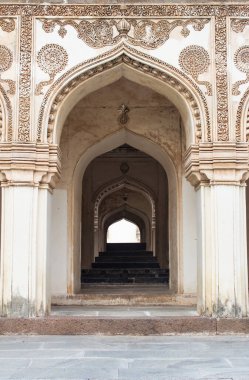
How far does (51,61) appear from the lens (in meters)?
6.68

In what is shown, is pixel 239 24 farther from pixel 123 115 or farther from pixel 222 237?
pixel 222 237

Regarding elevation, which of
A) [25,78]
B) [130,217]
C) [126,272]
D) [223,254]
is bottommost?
[126,272]

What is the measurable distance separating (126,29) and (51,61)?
0.97 meters

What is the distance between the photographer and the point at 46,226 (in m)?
6.57

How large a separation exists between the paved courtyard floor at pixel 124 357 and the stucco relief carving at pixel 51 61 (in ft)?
9.59

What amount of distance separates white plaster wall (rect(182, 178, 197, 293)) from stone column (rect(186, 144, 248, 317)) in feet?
4.60

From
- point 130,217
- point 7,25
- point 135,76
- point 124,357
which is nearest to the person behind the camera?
point 124,357

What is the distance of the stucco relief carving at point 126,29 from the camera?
6742 mm

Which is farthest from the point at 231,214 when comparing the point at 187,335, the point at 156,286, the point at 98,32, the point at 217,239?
Answer: the point at 156,286

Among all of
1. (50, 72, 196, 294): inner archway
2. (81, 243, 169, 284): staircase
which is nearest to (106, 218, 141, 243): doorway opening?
(81, 243, 169, 284): staircase

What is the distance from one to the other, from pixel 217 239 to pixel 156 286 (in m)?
3.73

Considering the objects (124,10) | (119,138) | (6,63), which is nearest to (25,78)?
(6,63)

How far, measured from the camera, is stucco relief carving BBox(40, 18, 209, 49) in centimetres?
674

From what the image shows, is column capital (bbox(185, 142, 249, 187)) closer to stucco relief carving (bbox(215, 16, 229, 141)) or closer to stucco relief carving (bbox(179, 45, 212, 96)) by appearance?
stucco relief carving (bbox(215, 16, 229, 141))
